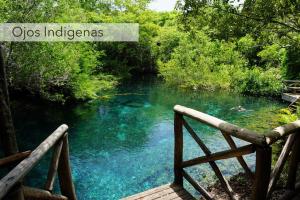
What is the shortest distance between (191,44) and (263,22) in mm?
23801

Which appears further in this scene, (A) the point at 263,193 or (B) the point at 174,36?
(B) the point at 174,36

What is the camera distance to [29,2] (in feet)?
41.9

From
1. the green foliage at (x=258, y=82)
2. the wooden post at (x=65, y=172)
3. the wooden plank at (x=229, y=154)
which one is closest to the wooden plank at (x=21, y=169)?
the wooden post at (x=65, y=172)

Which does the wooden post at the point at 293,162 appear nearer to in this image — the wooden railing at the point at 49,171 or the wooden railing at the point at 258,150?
the wooden railing at the point at 258,150

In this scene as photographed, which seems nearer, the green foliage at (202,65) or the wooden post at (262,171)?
the wooden post at (262,171)

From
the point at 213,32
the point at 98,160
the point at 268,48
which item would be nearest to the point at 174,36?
the point at 268,48

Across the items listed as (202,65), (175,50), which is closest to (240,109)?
(202,65)

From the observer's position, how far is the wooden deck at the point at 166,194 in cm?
467

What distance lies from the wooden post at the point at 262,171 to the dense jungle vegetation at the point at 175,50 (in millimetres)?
3150

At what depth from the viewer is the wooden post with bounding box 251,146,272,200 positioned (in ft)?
10.4

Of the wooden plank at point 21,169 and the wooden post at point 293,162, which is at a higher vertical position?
the wooden plank at point 21,169

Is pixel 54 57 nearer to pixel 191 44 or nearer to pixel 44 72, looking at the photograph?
pixel 44 72

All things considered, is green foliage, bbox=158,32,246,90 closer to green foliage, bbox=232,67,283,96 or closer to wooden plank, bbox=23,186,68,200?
green foliage, bbox=232,67,283,96

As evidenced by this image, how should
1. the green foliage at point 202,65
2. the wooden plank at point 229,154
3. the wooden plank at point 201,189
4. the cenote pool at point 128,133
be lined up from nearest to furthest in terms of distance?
1. the wooden plank at point 229,154
2. the wooden plank at point 201,189
3. the cenote pool at point 128,133
4. the green foliage at point 202,65
